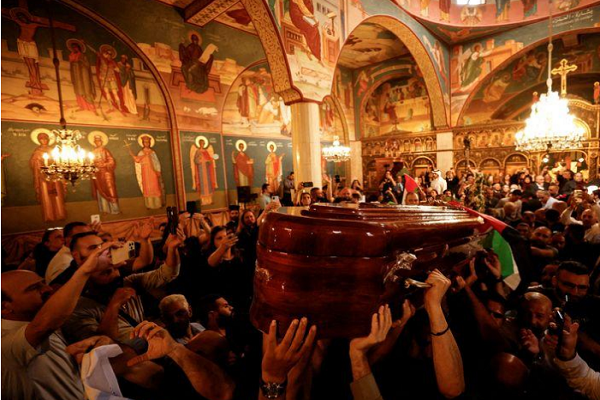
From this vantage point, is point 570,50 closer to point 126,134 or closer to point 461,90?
point 461,90

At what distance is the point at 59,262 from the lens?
2.58m

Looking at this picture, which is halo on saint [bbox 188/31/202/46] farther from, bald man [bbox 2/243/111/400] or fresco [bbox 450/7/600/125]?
fresco [bbox 450/7/600/125]

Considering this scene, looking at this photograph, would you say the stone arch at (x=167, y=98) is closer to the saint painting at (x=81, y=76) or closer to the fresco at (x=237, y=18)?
the saint painting at (x=81, y=76)

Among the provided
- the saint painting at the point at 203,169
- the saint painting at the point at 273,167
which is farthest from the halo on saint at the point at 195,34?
the saint painting at the point at 273,167

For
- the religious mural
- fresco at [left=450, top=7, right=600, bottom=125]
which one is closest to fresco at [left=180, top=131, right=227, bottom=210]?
the religious mural

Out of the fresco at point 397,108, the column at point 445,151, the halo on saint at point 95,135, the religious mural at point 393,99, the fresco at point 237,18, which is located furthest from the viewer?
the fresco at point 397,108

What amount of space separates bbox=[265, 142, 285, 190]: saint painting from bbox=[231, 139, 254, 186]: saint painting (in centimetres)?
67

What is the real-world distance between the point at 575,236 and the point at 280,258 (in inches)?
160

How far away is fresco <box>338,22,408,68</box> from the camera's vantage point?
1036cm

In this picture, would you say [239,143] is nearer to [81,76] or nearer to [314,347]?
[81,76]

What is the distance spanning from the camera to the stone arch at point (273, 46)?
16.4ft

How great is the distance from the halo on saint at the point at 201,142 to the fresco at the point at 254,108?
84cm

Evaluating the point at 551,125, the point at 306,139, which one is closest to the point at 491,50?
the point at 551,125

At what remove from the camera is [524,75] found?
37.9 ft
